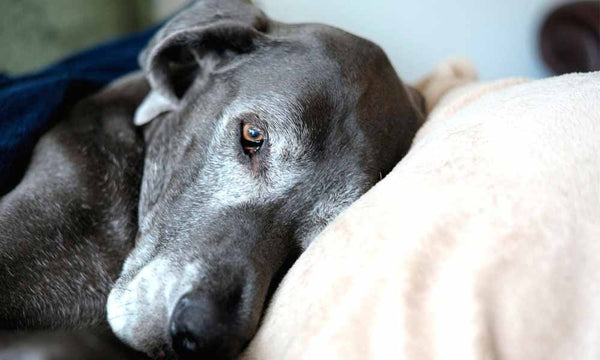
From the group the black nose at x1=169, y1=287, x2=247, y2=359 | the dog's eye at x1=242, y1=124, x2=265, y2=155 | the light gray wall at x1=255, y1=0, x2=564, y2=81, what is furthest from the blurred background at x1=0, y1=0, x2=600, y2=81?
the black nose at x1=169, y1=287, x2=247, y2=359

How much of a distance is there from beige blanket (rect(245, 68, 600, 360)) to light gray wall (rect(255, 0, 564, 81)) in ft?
8.77

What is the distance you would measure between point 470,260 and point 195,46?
3.49 feet

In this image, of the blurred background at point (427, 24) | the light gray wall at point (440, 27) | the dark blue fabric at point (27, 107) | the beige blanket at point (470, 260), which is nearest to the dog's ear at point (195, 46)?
the dark blue fabric at point (27, 107)

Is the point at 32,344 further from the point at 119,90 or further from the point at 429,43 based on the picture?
the point at 429,43

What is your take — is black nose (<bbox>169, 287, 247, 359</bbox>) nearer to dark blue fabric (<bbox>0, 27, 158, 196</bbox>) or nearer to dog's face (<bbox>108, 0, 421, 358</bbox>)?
dog's face (<bbox>108, 0, 421, 358</bbox>)

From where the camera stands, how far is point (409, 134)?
1.53m

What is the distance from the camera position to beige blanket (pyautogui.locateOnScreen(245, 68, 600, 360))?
847 mm

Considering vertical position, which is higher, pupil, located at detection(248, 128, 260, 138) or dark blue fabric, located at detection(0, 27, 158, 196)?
pupil, located at detection(248, 128, 260, 138)

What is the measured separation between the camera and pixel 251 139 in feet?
4.65

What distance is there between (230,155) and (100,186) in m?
0.37

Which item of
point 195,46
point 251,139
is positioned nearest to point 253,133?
point 251,139

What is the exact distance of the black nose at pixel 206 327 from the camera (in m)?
1.07

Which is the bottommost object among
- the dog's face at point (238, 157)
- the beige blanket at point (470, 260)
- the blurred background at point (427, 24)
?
the blurred background at point (427, 24)

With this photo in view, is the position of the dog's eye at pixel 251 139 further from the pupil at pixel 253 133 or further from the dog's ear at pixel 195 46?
the dog's ear at pixel 195 46
